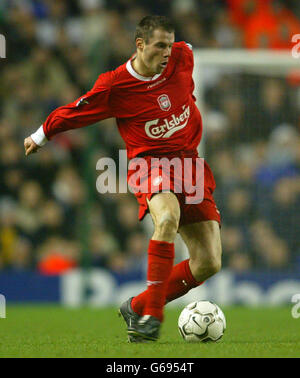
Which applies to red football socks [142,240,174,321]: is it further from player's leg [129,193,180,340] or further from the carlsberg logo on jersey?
the carlsberg logo on jersey

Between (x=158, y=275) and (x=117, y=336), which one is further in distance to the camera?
(x=117, y=336)

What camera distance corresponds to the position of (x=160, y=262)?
478cm

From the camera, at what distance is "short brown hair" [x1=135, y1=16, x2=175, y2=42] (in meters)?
5.02

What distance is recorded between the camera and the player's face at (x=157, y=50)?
5.01 meters

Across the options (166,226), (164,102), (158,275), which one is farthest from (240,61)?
(158,275)

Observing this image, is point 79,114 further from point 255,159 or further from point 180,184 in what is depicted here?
point 255,159

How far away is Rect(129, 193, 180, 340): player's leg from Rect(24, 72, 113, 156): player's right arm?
0.82 m

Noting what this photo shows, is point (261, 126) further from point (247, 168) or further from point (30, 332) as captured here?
point (30, 332)

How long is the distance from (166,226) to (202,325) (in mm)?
654

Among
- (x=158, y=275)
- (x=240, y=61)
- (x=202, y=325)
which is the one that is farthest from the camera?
(x=240, y=61)

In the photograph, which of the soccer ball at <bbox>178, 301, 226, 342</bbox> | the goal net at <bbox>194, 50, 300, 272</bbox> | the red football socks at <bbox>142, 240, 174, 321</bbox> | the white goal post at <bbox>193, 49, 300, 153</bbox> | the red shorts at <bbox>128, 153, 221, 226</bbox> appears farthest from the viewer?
the goal net at <bbox>194, 50, 300, 272</bbox>

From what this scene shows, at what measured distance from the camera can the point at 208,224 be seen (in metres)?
5.31

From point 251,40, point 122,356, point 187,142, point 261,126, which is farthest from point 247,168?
point 122,356

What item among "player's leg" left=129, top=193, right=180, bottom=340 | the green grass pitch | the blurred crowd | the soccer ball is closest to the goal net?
the blurred crowd
